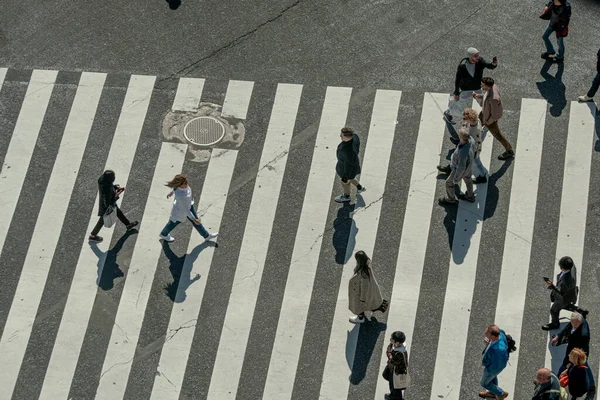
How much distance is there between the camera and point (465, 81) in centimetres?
1858

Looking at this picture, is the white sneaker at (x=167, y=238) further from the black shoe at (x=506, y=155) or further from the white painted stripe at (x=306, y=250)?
the black shoe at (x=506, y=155)

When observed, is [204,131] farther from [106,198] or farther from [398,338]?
[398,338]

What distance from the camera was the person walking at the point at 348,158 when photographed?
56.6 ft

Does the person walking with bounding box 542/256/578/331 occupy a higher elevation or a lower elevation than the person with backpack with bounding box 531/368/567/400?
higher

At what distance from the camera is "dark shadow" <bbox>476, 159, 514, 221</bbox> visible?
59.0ft

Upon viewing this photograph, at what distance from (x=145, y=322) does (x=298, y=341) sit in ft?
7.90

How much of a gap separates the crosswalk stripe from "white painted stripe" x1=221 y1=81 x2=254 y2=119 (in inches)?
130

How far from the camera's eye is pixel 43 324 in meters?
17.1

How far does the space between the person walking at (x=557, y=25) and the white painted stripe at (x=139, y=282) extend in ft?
22.3

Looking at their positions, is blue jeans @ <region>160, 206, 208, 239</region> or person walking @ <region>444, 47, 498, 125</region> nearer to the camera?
blue jeans @ <region>160, 206, 208, 239</region>

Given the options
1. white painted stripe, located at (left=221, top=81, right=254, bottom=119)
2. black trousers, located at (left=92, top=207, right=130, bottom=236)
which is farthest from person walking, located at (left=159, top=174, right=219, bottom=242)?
white painted stripe, located at (left=221, top=81, right=254, bottom=119)

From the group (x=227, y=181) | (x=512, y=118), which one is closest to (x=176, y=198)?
(x=227, y=181)

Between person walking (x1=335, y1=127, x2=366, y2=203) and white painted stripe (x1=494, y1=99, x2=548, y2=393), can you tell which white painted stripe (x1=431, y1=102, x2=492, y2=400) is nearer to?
white painted stripe (x1=494, y1=99, x2=548, y2=393)

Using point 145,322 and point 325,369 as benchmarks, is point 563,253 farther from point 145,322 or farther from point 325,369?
point 145,322
